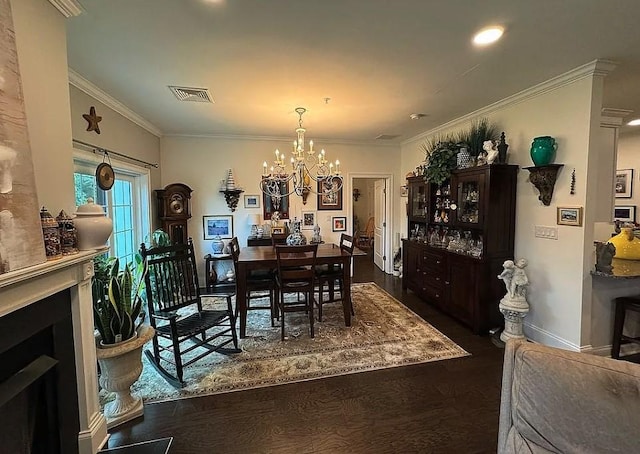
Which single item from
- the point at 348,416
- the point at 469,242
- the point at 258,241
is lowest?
the point at 348,416

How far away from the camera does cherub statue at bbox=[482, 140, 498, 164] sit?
3.30 metres

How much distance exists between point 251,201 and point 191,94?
2.42m

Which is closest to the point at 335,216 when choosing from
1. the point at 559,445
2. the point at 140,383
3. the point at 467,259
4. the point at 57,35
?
the point at 467,259

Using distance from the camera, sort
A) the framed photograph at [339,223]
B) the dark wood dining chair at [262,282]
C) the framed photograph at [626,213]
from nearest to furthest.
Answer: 1. the dark wood dining chair at [262,282]
2. the framed photograph at [626,213]
3. the framed photograph at [339,223]

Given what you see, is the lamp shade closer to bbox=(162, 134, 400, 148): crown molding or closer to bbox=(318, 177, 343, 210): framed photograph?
bbox=(318, 177, 343, 210): framed photograph

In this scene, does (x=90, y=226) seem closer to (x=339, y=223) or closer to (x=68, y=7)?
(x=68, y=7)

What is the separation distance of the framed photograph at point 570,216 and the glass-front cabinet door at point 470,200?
68 cm

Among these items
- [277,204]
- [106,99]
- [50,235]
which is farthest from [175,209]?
[50,235]

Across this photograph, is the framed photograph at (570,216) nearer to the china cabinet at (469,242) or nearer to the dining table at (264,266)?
the china cabinet at (469,242)

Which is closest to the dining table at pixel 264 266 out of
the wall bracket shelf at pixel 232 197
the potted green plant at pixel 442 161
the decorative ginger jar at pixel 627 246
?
the potted green plant at pixel 442 161

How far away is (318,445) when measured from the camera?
1.88 meters

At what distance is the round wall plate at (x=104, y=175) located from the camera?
3.04 metres

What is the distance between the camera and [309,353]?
300 centimetres

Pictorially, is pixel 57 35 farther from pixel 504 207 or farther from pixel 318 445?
pixel 504 207
